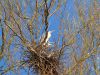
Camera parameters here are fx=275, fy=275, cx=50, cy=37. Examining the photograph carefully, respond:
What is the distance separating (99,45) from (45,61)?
1.26m

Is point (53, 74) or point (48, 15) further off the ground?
point (48, 15)

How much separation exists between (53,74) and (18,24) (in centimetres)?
115

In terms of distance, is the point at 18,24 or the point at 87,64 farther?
the point at 87,64

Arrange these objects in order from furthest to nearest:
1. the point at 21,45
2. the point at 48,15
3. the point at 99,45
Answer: the point at 99,45, the point at 21,45, the point at 48,15

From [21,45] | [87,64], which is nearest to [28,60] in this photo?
[21,45]

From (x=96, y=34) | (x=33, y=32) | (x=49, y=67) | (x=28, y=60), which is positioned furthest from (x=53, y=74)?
(x=96, y=34)

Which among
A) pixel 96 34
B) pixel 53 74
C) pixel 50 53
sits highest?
pixel 96 34

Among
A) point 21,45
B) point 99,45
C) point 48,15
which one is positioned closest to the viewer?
point 48,15

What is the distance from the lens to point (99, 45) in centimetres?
557

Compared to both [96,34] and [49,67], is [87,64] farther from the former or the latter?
[49,67]

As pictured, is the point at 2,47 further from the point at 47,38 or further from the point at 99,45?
the point at 99,45

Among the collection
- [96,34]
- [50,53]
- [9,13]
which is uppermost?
[9,13]

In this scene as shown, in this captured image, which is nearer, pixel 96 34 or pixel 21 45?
pixel 21 45

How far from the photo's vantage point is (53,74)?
5168 millimetres
